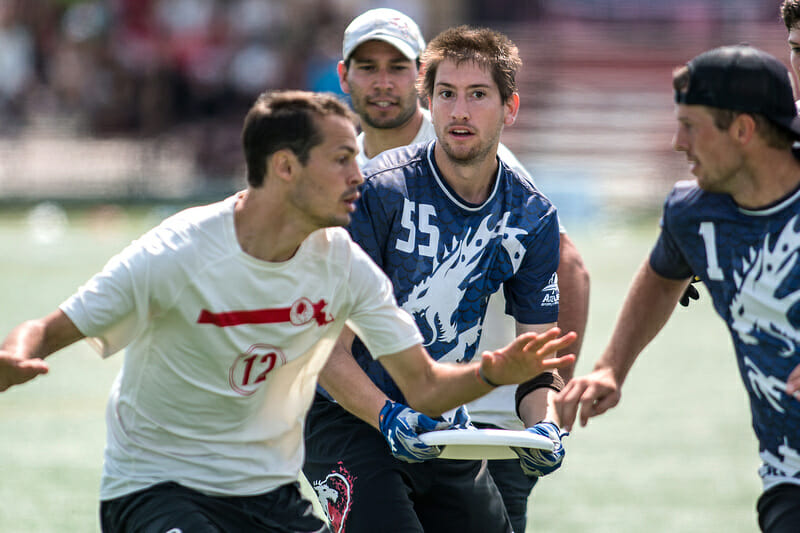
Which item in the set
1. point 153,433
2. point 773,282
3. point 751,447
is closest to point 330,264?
point 153,433

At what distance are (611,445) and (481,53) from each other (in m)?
4.93

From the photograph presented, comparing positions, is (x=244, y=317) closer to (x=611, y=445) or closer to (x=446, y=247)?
(x=446, y=247)

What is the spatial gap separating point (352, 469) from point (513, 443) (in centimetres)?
90

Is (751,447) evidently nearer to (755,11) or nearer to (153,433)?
(153,433)

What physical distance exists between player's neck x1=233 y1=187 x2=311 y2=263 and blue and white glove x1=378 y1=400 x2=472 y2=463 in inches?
30.8

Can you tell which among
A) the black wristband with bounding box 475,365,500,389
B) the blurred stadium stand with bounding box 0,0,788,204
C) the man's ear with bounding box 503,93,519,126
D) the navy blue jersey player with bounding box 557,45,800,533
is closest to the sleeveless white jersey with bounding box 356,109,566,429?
the man's ear with bounding box 503,93,519,126

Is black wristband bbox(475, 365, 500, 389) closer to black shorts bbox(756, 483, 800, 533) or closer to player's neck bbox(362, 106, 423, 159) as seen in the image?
black shorts bbox(756, 483, 800, 533)

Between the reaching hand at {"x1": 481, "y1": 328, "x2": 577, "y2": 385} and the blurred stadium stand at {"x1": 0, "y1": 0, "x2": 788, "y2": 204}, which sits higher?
the reaching hand at {"x1": 481, "y1": 328, "x2": 577, "y2": 385}

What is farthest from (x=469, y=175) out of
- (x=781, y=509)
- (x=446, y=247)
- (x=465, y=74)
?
(x=781, y=509)

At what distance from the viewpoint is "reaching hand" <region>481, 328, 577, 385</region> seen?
453cm

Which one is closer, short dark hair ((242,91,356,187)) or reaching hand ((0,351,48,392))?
reaching hand ((0,351,48,392))

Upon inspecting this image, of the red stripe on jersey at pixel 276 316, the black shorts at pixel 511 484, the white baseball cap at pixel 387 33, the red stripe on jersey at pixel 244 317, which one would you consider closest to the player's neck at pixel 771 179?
the red stripe on jersey at pixel 276 316

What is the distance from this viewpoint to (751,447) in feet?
30.8

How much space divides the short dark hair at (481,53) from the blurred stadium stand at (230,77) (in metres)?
16.5
